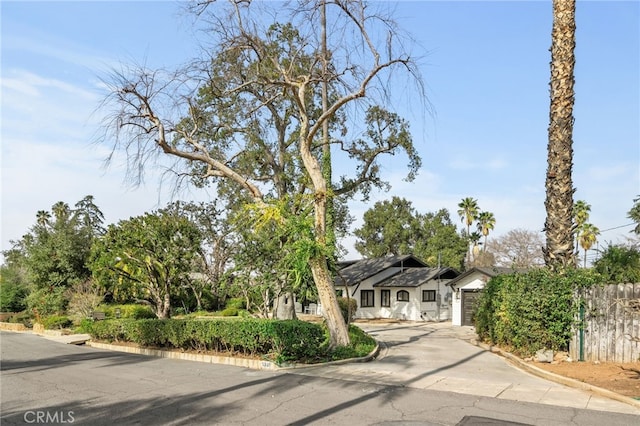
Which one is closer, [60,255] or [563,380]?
[563,380]

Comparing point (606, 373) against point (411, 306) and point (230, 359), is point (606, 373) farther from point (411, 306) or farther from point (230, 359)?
point (411, 306)

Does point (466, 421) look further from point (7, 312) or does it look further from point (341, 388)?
point (7, 312)

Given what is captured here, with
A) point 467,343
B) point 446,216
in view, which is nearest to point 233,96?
point 467,343

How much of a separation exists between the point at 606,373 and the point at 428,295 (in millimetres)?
26792

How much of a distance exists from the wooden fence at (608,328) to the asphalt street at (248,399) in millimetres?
3259

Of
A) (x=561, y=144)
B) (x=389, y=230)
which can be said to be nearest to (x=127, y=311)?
(x=561, y=144)

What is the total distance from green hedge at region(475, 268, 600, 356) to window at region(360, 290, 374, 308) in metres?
24.3

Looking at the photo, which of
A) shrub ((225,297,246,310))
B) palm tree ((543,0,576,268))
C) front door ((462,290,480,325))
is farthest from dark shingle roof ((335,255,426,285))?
palm tree ((543,0,576,268))

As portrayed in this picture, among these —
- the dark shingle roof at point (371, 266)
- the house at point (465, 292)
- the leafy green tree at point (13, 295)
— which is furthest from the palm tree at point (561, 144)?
the leafy green tree at point (13, 295)

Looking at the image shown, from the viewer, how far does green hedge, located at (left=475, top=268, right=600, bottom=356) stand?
43.3 ft

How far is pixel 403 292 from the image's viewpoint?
38.1 m

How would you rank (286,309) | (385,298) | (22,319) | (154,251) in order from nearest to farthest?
(154,251), (286,309), (22,319), (385,298)

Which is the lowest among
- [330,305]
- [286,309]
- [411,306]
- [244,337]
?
[411,306]

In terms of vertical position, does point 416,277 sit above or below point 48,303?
above
